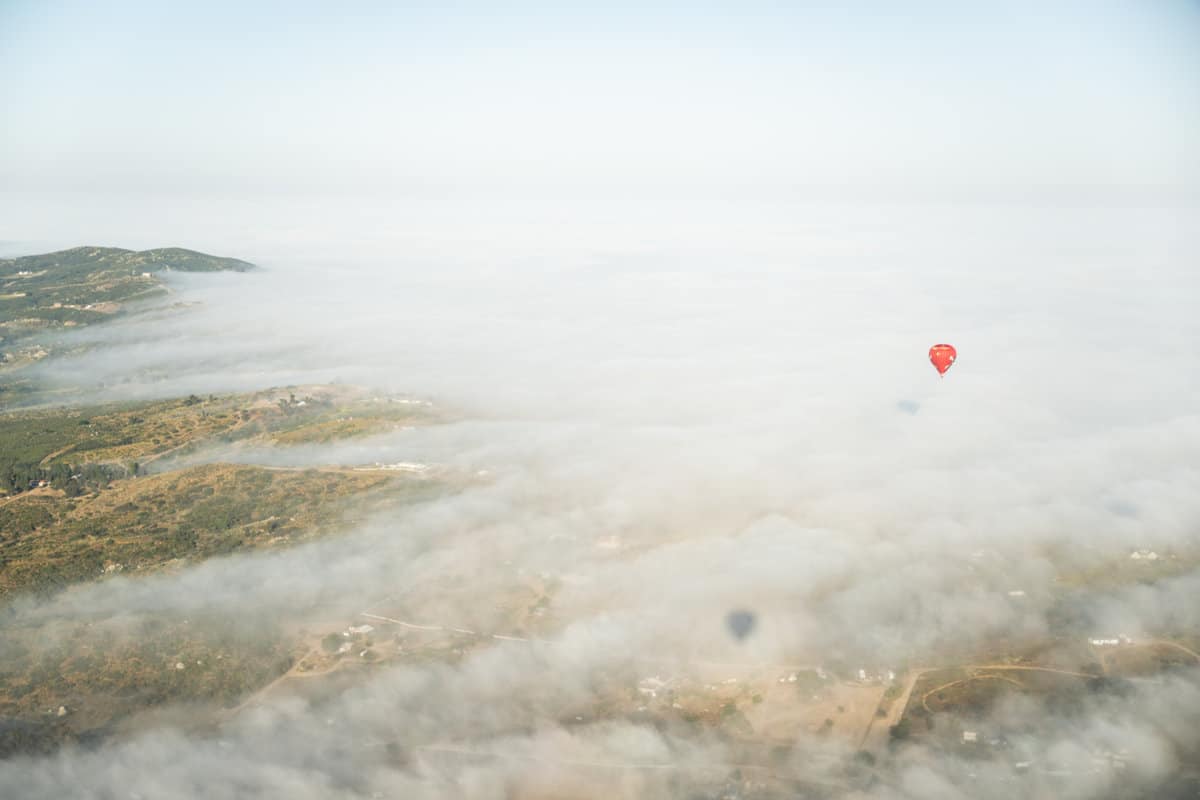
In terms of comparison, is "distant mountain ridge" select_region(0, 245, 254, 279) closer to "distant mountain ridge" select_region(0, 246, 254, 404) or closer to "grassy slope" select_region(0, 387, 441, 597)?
"distant mountain ridge" select_region(0, 246, 254, 404)

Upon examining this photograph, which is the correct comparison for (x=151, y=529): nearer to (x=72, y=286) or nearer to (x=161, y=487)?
(x=161, y=487)

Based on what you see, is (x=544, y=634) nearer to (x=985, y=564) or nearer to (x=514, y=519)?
(x=514, y=519)

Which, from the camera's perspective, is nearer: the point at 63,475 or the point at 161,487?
the point at 161,487

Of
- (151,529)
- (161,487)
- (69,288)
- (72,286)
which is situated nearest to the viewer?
(151,529)

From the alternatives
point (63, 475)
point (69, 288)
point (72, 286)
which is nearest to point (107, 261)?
point (72, 286)

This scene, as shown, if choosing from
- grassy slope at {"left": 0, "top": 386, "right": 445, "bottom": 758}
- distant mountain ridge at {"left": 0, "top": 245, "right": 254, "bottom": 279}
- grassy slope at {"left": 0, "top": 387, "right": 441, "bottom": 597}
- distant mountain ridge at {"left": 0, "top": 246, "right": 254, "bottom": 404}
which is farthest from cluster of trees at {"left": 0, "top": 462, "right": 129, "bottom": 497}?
distant mountain ridge at {"left": 0, "top": 245, "right": 254, "bottom": 279}

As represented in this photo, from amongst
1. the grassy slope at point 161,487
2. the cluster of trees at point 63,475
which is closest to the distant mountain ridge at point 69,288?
the grassy slope at point 161,487

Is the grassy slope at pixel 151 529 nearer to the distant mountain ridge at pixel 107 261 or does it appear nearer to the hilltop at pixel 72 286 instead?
the hilltop at pixel 72 286

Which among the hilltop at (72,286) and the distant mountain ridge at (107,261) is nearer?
the hilltop at (72,286)
